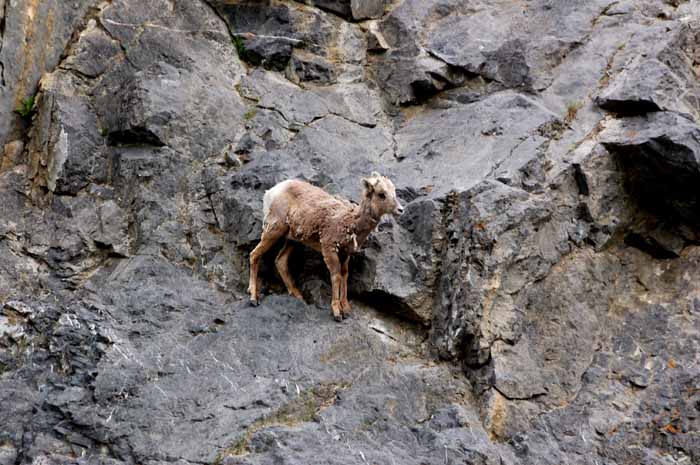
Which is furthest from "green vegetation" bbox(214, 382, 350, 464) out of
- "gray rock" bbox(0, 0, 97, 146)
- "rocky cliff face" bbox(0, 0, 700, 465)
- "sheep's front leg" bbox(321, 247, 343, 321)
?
"gray rock" bbox(0, 0, 97, 146)

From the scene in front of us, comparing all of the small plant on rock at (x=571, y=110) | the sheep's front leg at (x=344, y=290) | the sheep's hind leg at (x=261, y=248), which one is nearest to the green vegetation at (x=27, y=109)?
the sheep's hind leg at (x=261, y=248)

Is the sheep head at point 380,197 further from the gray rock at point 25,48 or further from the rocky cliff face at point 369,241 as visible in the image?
the gray rock at point 25,48

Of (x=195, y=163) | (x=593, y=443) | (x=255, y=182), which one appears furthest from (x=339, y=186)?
(x=593, y=443)

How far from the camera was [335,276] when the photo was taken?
11172mm

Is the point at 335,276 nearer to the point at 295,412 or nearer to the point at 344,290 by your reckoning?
the point at 344,290

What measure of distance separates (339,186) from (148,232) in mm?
2904

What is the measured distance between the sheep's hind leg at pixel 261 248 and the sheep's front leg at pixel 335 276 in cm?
74

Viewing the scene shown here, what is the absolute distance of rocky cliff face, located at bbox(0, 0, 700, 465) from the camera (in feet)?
33.5

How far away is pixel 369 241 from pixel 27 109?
19.9ft

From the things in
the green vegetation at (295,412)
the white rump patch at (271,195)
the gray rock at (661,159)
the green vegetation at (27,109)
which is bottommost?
the green vegetation at (295,412)

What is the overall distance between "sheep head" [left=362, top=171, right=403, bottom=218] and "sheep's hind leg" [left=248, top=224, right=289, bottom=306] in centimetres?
137

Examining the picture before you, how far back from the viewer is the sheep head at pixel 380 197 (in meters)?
10.7

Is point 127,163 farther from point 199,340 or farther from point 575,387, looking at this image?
point 575,387

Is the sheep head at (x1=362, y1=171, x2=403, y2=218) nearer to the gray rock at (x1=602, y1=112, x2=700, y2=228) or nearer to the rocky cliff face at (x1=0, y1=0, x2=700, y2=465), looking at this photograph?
the rocky cliff face at (x1=0, y1=0, x2=700, y2=465)
